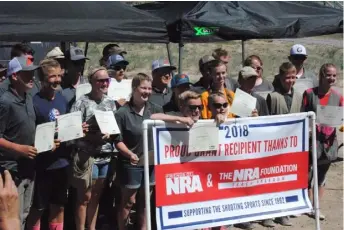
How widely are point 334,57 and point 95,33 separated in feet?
84.2

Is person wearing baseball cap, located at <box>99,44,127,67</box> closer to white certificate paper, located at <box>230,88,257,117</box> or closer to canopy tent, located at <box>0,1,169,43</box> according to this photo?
canopy tent, located at <box>0,1,169,43</box>

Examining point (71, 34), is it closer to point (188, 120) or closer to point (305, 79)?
point (188, 120)

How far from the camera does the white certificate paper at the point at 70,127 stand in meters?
5.09

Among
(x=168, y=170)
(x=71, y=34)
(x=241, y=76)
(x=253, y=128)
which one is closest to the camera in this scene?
(x=168, y=170)

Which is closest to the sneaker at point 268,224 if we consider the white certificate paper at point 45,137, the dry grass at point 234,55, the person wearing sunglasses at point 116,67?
the person wearing sunglasses at point 116,67

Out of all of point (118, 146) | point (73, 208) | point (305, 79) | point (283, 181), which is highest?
point (305, 79)

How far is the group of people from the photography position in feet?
17.0

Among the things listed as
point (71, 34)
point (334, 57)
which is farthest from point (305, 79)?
point (334, 57)

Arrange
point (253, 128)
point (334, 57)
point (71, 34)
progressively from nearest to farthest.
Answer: point (253, 128) → point (71, 34) → point (334, 57)

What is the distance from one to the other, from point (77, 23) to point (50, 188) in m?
2.24

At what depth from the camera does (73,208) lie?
6441mm

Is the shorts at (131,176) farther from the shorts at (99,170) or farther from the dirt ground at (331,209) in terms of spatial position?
the dirt ground at (331,209)

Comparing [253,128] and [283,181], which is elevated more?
[253,128]

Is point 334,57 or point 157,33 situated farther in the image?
point 334,57
